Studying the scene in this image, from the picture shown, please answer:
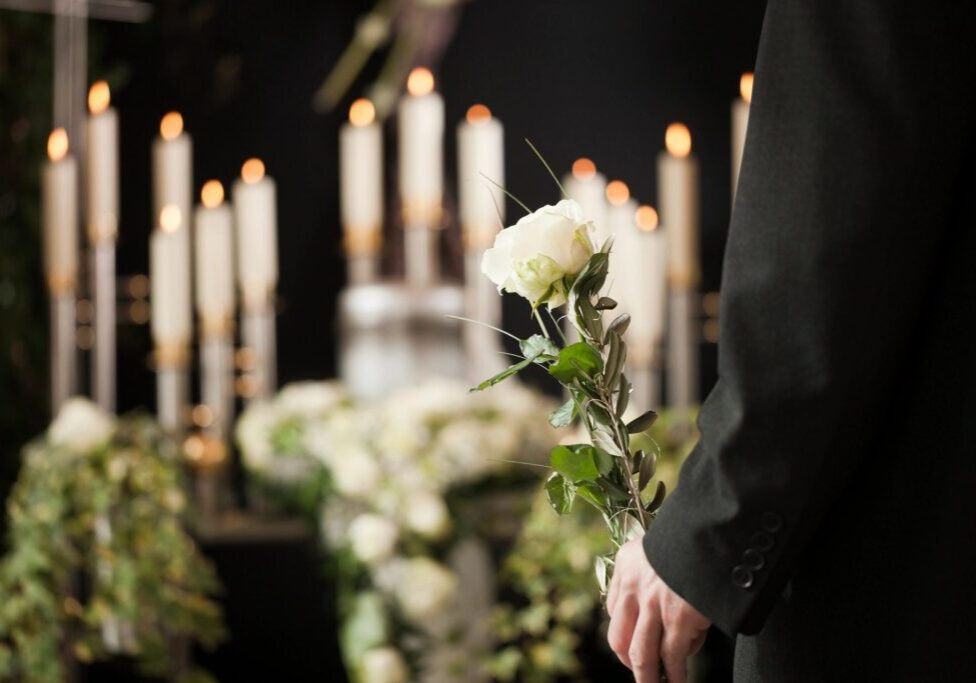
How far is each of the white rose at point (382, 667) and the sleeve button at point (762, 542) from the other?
0.96m

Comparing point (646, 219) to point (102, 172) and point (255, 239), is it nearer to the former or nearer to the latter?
point (255, 239)

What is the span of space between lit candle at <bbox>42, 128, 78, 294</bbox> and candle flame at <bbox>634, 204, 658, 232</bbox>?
834 millimetres

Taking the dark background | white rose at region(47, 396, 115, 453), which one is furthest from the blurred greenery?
white rose at region(47, 396, 115, 453)

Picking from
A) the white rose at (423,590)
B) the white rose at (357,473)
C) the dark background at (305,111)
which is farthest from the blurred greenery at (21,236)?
the white rose at (423,590)

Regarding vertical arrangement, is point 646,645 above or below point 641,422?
below

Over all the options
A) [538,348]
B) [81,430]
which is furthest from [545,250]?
[81,430]

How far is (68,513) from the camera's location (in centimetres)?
162

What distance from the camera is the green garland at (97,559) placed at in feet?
5.28

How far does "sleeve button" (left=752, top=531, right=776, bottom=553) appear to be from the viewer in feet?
2.04

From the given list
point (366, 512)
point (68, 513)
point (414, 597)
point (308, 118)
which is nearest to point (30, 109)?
point (308, 118)

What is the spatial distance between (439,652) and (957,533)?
Result: 1026 mm

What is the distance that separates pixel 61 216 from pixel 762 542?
4.73 ft

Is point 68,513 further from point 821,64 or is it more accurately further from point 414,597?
point 821,64

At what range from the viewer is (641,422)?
75cm
